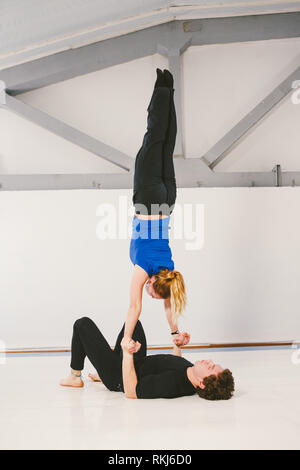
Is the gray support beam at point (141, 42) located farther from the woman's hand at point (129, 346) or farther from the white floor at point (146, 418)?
the woman's hand at point (129, 346)

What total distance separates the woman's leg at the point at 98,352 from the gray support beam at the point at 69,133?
3.28 m

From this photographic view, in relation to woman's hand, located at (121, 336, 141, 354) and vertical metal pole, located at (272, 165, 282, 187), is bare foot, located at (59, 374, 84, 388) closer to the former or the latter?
woman's hand, located at (121, 336, 141, 354)

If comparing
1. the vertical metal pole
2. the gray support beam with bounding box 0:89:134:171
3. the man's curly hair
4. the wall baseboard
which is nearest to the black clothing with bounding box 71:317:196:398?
the man's curly hair

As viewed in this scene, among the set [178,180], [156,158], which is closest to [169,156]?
[156,158]

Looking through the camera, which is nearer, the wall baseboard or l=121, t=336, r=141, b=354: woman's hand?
l=121, t=336, r=141, b=354: woman's hand

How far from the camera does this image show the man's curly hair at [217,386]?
270 centimetres

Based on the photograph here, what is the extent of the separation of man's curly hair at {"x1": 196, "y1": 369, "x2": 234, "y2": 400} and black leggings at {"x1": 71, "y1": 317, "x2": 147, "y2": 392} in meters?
0.47

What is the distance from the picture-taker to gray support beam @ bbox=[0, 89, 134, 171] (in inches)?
236

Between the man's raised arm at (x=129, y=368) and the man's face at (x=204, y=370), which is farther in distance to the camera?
the man's raised arm at (x=129, y=368)

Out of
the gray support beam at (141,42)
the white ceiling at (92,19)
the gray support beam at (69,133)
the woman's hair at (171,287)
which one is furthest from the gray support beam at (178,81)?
the woman's hair at (171,287)

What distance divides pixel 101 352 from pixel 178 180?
11.3 ft

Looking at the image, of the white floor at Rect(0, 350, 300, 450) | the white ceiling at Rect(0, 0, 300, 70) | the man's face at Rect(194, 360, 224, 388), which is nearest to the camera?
the white floor at Rect(0, 350, 300, 450)
